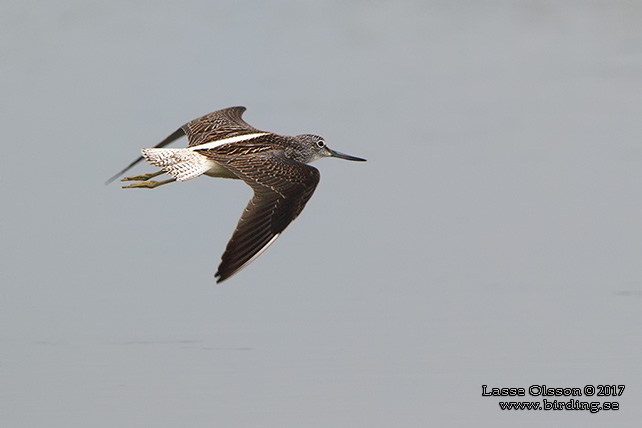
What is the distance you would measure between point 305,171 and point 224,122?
281cm

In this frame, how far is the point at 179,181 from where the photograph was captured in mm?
10797

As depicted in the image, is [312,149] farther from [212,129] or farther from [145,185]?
[145,185]

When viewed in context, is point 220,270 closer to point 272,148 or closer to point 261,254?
point 261,254

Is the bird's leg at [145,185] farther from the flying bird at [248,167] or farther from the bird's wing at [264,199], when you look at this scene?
the bird's wing at [264,199]

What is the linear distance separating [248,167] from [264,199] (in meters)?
0.71

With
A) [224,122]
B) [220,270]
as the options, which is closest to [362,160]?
[224,122]

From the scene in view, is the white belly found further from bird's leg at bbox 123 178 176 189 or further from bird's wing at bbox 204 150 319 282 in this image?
bird's leg at bbox 123 178 176 189

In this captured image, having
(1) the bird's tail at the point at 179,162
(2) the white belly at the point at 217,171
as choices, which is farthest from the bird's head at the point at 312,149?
(1) the bird's tail at the point at 179,162

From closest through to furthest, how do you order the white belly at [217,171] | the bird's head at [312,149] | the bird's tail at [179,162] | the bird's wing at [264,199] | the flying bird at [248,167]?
the bird's wing at [264,199], the flying bird at [248,167], the bird's tail at [179,162], the white belly at [217,171], the bird's head at [312,149]

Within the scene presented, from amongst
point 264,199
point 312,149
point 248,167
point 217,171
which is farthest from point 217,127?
point 264,199

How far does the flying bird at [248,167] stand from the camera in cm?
934

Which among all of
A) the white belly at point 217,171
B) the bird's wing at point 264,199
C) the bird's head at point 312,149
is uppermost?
the bird's head at point 312,149

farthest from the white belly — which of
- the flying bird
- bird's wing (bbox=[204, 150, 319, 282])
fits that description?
bird's wing (bbox=[204, 150, 319, 282])

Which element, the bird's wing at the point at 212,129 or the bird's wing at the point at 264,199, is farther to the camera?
the bird's wing at the point at 212,129
